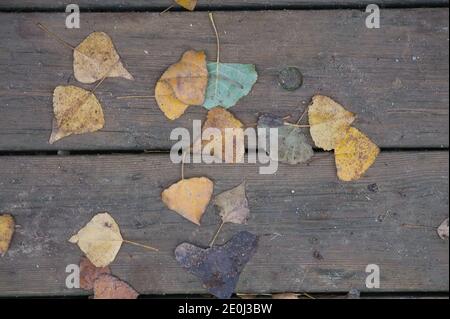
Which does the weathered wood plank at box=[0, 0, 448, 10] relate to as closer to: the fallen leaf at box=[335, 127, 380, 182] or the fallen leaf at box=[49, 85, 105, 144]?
the fallen leaf at box=[49, 85, 105, 144]

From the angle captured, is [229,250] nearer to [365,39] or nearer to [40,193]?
[40,193]

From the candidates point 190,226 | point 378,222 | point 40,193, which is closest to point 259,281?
point 190,226

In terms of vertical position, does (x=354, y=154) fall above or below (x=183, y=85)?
below

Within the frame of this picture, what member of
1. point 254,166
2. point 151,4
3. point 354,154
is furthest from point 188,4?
point 354,154

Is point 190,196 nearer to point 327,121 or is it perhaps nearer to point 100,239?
point 100,239

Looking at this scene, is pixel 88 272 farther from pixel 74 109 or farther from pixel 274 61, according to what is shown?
pixel 274 61

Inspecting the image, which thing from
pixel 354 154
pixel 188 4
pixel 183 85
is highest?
pixel 188 4
